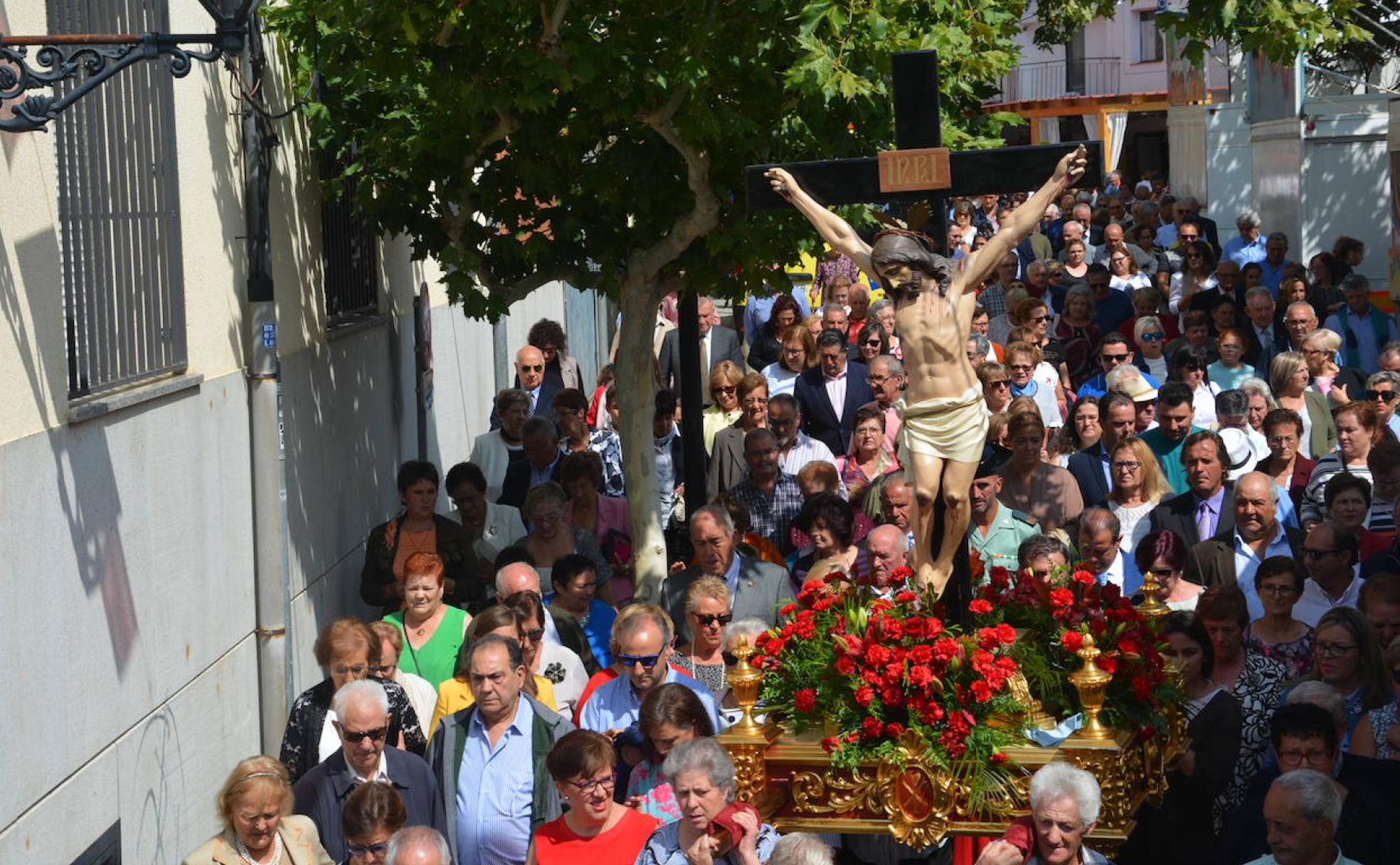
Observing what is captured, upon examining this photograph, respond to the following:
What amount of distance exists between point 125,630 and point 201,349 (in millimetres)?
1781

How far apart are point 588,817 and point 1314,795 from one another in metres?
2.29

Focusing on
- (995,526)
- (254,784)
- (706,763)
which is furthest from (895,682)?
(995,526)

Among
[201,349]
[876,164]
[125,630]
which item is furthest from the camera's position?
[201,349]

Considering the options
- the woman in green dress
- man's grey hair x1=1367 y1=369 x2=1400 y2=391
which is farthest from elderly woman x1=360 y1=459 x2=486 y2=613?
man's grey hair x1=1367 y1=369 x2=1400 y2=391

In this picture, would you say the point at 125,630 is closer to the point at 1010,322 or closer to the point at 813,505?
the point at 813,505

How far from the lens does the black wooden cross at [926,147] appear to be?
691cm

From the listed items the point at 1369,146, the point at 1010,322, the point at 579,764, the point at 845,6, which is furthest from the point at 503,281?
the point at 1369,146

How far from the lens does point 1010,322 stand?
15.3 m

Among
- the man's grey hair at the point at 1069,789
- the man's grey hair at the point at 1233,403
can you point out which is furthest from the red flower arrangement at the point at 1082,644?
the man's grey hair at the point at 1233,403

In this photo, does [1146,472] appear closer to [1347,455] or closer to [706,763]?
[1347,455]

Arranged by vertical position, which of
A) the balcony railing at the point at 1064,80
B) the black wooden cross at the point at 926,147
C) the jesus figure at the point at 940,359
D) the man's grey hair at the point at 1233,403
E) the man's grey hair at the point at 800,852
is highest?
the balcony railing at the point at 1064,80

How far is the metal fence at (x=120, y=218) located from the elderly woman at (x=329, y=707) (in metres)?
1.35

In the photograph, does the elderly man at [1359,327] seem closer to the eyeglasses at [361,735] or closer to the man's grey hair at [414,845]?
the eyeglasses at [361,735]

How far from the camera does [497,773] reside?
7.04 metres
